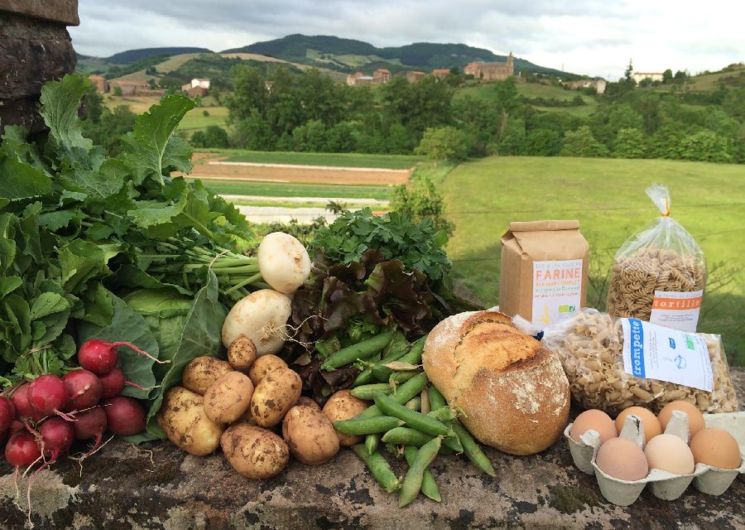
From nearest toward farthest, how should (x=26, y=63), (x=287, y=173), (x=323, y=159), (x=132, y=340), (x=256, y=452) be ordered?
(x=256, y=452) < (x=132, y=340) < (x=26, y=63) < (x=287, y=173) < (x=323, y=159)

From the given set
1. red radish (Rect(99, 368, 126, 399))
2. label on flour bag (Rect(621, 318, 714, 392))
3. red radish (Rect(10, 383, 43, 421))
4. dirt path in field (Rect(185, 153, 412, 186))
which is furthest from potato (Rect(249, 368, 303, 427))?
dirt path in field (Rect(185, 153, 412, 186))

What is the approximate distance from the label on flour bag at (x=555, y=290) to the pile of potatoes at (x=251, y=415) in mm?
1014

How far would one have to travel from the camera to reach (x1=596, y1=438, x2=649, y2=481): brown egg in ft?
5.78

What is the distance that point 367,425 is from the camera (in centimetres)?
201

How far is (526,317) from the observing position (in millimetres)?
2639

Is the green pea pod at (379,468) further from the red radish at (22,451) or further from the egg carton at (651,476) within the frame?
the red radish at (22,451)

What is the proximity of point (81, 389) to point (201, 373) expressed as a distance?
413mm

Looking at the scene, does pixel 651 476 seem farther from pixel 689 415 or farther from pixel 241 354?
pixel 241 354

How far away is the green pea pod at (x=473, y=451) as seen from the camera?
1968 mm

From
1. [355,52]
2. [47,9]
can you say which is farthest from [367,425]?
[355,52]

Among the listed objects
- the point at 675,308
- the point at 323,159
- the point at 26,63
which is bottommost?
the point at 675,308

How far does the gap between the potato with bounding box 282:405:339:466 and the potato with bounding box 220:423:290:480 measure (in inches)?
1.7

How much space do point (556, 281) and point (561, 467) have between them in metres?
0.90

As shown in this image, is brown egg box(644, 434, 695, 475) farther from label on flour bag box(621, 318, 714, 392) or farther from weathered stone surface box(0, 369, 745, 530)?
label on flour bag box(621, 318, 714, 392)
